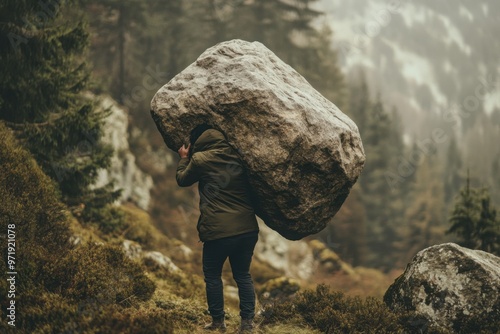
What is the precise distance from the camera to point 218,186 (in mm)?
6160

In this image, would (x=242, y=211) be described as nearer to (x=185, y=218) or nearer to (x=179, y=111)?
(x=179, y=111)

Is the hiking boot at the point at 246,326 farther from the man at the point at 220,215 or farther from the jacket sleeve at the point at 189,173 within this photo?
the jacket sleeve at the point at 189,173

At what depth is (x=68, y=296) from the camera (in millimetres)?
6328

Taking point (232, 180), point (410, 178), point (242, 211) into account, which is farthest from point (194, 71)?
point (410, 178)

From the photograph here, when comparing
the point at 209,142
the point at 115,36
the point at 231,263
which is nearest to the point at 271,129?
the point at 209,142

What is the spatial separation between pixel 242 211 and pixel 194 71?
8.62ft

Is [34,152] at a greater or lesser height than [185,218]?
greater

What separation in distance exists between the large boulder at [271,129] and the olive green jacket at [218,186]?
13.2 inches

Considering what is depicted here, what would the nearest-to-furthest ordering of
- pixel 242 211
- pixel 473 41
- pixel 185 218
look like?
1. pixel 242 211
2. pixel 185 218
3. pixel 473 41

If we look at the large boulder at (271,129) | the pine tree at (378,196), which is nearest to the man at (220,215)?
the large boulder at (271,129)

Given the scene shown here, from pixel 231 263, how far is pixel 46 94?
7.04 meters

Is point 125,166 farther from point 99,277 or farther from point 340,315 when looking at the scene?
point 340,315

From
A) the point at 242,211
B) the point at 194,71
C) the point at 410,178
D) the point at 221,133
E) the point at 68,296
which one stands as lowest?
the point at 410,178

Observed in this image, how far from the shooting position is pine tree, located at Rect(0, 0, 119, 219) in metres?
9.60
